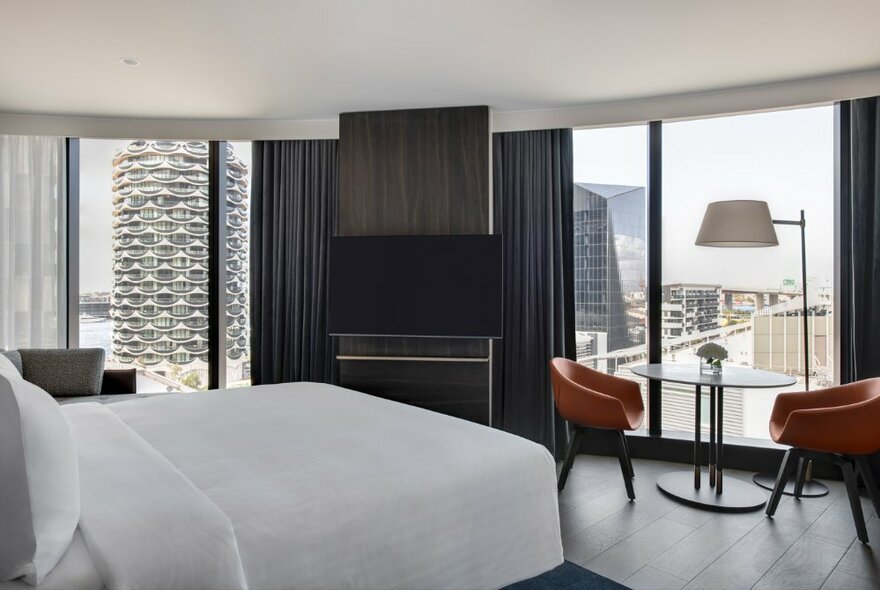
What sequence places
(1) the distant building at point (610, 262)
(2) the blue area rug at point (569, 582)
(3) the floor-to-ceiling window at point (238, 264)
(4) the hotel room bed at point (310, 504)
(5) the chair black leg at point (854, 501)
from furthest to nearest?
1. (3) the floor-to-ceiling window at point (238, 264)
2. (1) the distant building at point (610, 262)
3. (5) the chair black leg at point (854, 501)
4. (2) the blue area rug at point (569, 582)
5. (4) the hotel room bed at point (310, 504)

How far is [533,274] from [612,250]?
618 millimetres

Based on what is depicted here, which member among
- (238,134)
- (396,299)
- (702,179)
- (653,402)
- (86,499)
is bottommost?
(653,402)

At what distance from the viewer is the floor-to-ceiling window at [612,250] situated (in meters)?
4.27

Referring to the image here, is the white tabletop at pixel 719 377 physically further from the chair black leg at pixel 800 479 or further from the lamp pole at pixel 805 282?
the lamp pole at pixel 805 282

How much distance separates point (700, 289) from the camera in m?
4.11

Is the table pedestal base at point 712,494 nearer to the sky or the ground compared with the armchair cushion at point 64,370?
nearer to the ground

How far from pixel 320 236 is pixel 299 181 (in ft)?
1.65

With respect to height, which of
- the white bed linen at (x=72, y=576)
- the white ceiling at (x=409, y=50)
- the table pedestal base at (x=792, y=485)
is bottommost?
the table pedestal base at (x=792, y=485)

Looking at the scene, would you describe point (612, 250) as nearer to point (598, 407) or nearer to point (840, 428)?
point (598, 407)

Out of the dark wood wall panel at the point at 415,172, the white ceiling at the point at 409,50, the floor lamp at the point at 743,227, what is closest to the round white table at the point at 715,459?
the floor lamp at the point at 743,227

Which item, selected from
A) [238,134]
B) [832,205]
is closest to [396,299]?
[238,134]

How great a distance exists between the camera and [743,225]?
3.39 meters

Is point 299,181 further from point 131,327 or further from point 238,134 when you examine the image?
point 131,327

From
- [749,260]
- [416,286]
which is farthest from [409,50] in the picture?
[749,260]
